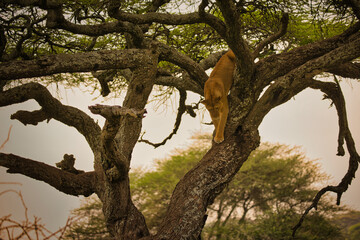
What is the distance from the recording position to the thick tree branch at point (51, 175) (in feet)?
8.80

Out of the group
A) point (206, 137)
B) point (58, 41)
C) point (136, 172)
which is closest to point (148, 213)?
point (136, 172)

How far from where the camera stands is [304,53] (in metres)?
3.52

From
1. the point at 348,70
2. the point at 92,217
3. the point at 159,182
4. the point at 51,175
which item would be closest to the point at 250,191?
the point at 159,182

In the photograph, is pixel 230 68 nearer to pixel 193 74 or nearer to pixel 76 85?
pixel 193 74

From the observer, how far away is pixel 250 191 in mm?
9859

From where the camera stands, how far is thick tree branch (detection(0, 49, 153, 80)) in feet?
7.55

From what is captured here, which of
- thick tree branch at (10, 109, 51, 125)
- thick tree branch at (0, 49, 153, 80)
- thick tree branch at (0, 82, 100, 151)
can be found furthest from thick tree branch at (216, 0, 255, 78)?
thick tree branch at (10, 109, 51, 125)

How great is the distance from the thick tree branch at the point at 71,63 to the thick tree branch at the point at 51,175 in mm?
849

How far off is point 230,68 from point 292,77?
0.71m

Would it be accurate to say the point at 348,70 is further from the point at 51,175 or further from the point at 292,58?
the point at 51,175

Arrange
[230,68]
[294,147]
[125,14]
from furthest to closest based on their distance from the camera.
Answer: [294,147]
[230,68]
[125,14]

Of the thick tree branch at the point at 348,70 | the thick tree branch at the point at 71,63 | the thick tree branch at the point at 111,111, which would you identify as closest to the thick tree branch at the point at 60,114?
the thick tree branch at the point at 71,63

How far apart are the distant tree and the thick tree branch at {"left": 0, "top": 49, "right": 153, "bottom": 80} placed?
6933 millimetres

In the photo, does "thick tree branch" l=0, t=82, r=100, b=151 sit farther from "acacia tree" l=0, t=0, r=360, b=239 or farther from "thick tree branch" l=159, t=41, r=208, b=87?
"thick tree branch" l=159, t=41, r=208, b=87
